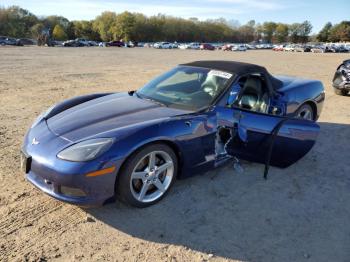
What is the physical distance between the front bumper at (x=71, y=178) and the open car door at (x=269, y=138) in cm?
170

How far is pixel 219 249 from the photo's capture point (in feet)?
10.5

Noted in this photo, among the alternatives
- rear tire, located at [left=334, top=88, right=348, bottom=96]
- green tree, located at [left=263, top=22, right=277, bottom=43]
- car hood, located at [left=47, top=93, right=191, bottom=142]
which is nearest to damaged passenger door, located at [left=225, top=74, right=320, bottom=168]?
car hood, located at [left=47, top=93, right=191, bottom=142]

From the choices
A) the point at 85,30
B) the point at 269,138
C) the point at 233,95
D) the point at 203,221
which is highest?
the point at 85,30

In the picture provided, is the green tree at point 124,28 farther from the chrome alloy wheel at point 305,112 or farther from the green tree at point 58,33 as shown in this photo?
the chrome alloy wheel at point 305,112

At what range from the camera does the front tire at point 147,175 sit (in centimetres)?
348

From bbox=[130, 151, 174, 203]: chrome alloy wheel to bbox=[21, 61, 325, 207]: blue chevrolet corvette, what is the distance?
1 cm

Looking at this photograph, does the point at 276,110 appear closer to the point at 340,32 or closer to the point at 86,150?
the point at 86,150

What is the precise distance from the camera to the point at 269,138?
14.2 ft

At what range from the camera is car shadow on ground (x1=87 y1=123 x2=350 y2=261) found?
323 centimetres

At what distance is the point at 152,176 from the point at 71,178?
0.88 meters

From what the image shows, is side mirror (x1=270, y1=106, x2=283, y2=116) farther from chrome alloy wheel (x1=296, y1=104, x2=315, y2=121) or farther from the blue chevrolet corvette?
chrome alloy wheel (x1=296, y1=104, x2=315, y2=121)

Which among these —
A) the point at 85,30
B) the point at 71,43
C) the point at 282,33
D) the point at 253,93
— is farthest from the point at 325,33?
the point at 253,93

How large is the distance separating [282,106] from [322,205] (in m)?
1.90

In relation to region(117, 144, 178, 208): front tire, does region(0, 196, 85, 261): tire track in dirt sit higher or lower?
lower
